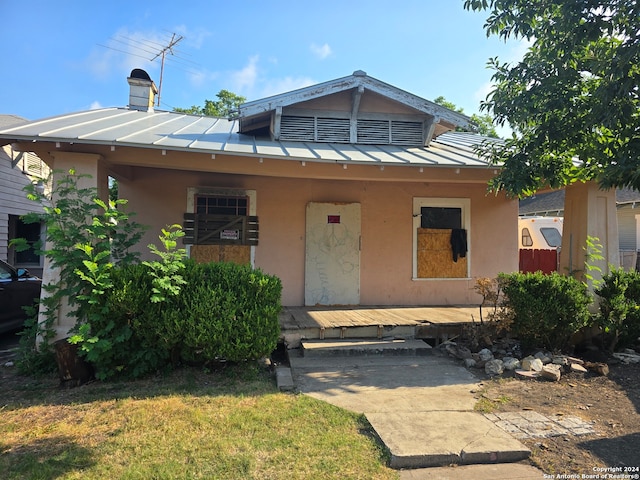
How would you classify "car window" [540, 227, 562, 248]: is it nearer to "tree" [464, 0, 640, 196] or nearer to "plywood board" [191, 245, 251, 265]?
"tree" [464, 0, 640, 196]

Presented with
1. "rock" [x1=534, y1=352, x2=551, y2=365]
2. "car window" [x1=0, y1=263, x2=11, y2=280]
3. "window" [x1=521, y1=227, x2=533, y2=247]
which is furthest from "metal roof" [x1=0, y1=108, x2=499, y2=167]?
"window" [x1=521, y1=227, x2=533, y2=247]

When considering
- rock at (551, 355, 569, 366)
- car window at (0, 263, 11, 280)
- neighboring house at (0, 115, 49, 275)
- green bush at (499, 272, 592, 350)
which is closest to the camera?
rock at (551, 355, 569, 366)

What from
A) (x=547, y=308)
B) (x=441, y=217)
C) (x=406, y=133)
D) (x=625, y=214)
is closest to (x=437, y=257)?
(x=441, y=217)

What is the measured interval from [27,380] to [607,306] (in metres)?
8.08

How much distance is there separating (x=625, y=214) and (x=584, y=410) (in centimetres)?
1590

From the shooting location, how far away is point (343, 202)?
8.15m

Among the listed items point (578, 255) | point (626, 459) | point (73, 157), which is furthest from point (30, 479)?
point (578, 255)

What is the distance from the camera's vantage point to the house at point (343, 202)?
23.3ft

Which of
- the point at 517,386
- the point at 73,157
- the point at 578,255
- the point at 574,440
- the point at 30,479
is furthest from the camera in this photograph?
the point at 578,255

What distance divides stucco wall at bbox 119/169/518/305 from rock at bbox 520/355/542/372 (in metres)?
2.96

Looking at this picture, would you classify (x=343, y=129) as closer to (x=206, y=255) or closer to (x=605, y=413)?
(x=206, y=255)

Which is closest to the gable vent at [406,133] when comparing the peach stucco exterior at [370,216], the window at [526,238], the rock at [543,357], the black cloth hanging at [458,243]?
the peach stucco exterior at [370,216]

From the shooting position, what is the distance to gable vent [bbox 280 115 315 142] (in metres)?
7.74

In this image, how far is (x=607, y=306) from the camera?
598 cm
